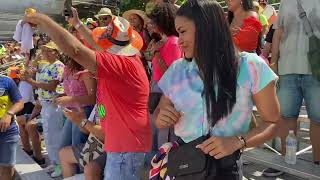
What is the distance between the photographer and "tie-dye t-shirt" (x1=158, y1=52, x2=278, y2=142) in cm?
177

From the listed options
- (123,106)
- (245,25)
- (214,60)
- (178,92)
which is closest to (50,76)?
(245,25)

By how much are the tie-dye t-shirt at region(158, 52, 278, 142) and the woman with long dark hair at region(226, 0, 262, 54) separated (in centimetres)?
188

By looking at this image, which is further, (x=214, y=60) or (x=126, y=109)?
(x=126, y=109)

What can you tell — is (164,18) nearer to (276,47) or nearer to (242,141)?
(276,47)

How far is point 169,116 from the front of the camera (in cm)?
181

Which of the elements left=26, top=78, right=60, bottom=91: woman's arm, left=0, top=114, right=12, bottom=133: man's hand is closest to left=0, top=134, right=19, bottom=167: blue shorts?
left=0, top=114, right=12, bottom=133: man's hand

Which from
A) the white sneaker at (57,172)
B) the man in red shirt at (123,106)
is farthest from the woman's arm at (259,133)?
the white sneaker at (57,172)

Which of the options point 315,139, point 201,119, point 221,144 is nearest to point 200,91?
point 201,119

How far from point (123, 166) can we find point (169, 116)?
3.28ft

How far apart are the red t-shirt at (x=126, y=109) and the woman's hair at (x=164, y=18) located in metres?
0.99

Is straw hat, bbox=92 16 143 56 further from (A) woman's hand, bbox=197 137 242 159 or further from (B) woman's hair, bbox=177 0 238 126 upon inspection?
(A) woman's hand, bbox=197 137 242 159

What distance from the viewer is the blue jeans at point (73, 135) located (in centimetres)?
430

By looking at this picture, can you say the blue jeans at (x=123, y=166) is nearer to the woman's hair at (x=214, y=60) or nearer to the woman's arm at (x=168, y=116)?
the woman's arm at (x=168, y=116)

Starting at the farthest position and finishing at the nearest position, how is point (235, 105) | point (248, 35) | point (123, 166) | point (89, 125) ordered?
point (248, 35)
point (89, 125)
point (123, 166)
point (235, 105)
